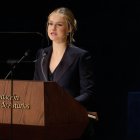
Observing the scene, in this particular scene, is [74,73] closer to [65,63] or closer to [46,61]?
[65,63]

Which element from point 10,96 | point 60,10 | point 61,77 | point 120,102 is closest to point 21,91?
point 10,96

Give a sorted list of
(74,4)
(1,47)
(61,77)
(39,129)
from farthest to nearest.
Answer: (74,4) → (1,47) → (61,77) → (39,129)

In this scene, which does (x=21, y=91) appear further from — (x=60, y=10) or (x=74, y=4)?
(x=74, y=4)

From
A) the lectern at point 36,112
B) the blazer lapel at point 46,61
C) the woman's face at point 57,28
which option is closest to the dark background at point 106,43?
the blazer lapel at point 46,61

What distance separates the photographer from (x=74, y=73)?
3.23 meters

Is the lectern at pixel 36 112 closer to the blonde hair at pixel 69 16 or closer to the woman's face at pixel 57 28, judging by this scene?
the woman's face at pixel 57 28

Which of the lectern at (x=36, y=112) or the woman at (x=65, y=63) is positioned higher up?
the woman at (x=65, y=63)

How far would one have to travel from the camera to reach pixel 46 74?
326 centimetres

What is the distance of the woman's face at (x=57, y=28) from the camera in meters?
3.24

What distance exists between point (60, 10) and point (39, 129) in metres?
0.98

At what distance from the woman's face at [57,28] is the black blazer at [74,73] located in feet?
0.35

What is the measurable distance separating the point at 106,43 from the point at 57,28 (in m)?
1.48

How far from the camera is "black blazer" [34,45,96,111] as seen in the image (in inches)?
126

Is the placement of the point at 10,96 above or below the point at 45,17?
below
